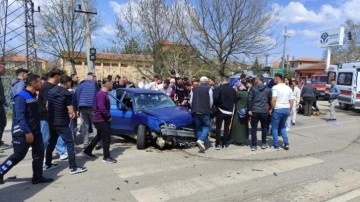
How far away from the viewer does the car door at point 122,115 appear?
840 cm

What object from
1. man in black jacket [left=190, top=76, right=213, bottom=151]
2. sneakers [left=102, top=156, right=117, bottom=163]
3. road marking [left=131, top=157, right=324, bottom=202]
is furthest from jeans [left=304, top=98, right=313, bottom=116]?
sneakers [left=102, top=156, right=117, bottom=163]

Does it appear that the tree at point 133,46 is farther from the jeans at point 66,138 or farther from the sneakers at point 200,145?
the jeans at point 66,138

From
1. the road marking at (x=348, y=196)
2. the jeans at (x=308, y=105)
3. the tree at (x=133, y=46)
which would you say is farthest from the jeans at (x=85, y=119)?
the tree at (x=133, y=46)

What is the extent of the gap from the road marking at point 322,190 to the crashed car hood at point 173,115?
3113mm

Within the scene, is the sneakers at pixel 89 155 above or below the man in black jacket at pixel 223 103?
below

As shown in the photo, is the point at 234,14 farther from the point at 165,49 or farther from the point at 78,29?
the point at 78,29

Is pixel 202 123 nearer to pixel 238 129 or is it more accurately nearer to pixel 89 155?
pixel 238 129

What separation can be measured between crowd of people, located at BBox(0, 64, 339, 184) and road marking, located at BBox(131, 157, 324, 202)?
4.44ft

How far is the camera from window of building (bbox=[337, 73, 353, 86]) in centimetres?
1822

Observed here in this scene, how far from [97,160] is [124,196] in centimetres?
215

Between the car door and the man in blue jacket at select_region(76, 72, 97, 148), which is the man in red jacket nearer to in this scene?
the man in blue jacket at select_region(76, 72, 97, 148)

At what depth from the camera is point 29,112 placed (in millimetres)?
5066

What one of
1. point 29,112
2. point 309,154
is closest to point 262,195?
point 309,154

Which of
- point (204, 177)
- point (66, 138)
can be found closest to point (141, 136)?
point (66, 138)
